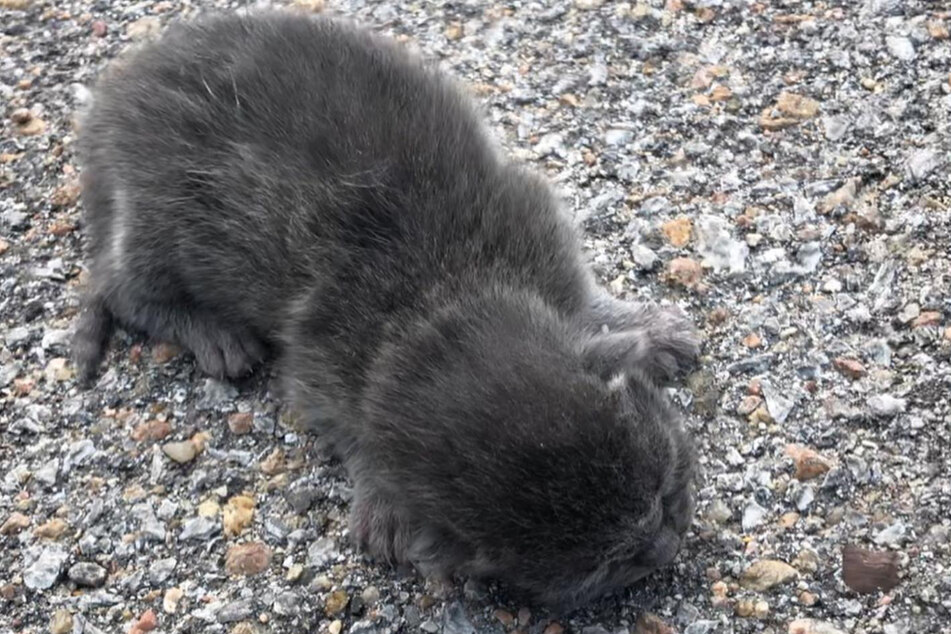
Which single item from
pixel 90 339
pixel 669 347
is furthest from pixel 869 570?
pixel 90 339

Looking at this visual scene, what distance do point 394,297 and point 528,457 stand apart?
38.3 inches

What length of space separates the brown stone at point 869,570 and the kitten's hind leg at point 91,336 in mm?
3059

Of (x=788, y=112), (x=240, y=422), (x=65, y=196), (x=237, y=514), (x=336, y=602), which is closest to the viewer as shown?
(x=336, y=602)

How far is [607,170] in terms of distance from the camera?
207 inches

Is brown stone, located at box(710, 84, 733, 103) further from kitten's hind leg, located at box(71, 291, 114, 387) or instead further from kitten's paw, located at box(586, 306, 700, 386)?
kitten's hind leg, located at box(71, 291, 114, 387)

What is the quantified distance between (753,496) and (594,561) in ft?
2.88

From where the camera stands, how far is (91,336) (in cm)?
495

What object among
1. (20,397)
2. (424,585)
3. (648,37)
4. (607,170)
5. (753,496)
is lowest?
(20,397)

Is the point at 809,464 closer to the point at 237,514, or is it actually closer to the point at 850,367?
the point at 850,367

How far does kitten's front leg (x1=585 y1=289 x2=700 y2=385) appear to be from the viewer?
4.38 metres

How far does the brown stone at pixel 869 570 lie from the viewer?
147 inches

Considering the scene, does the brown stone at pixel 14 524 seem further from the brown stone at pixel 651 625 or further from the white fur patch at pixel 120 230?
the brown stone at pixel 651 625

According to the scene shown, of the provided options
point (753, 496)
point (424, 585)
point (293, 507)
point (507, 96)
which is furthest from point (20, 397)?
point (753, 496)

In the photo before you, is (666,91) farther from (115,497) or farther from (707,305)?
(115,497)
